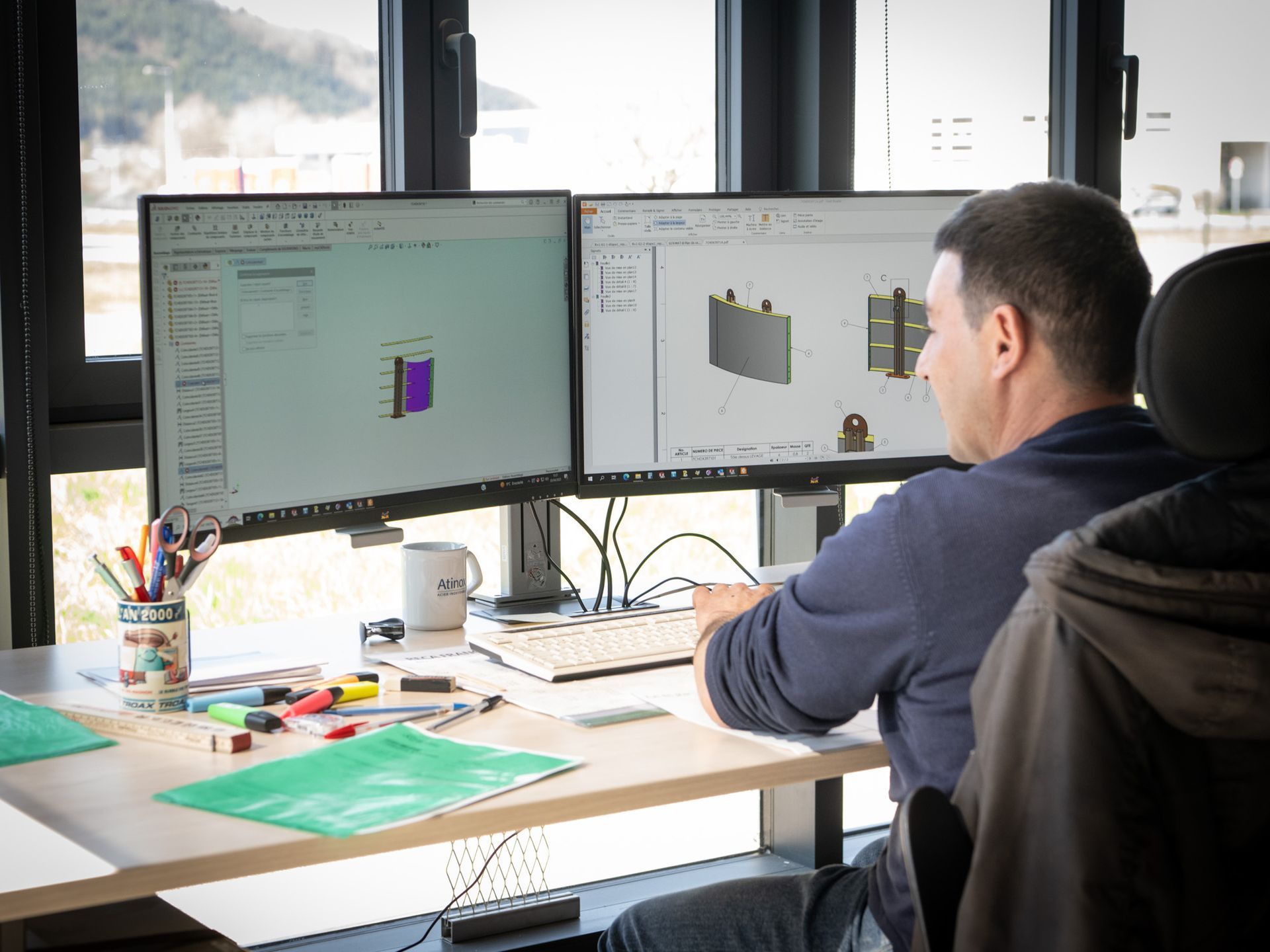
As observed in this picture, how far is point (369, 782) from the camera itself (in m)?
1.27

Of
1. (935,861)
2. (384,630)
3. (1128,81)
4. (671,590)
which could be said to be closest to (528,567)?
(671,590)

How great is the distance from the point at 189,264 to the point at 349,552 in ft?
2.74

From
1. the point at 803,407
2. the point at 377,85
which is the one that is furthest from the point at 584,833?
the point at 377,85

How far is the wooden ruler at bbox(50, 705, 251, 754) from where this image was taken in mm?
1370

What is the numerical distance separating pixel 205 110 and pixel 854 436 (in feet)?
3.52

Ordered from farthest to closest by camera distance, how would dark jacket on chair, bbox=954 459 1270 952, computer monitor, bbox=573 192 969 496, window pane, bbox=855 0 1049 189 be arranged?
1. window pane, bbox=855 0 1049 189
2. computer monitor, bbox=573 192 969 496
3. dark jacket on chair, bbox=954 459 1270 952

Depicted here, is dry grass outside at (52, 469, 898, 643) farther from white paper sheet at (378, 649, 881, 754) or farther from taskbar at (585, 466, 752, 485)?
white paper sheet at (378, 649, 881, 754)

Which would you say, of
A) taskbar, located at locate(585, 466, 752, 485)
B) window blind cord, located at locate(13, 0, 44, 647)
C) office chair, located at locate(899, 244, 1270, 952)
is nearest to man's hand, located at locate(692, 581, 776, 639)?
taskbar, located at locate(585, 466, 752, 485)

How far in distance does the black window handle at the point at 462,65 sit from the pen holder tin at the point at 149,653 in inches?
39.8

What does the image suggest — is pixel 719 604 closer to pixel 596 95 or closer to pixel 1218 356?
pixel 1218 356

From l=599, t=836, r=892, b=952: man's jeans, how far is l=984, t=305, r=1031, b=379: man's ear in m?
0.55

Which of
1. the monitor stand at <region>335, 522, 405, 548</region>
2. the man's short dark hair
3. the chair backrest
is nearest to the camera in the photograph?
the chair backrest

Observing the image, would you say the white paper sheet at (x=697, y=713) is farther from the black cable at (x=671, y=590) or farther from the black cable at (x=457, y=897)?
the black cable at (x=457, y=897)

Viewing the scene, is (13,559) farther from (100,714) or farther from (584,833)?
(584,833)
